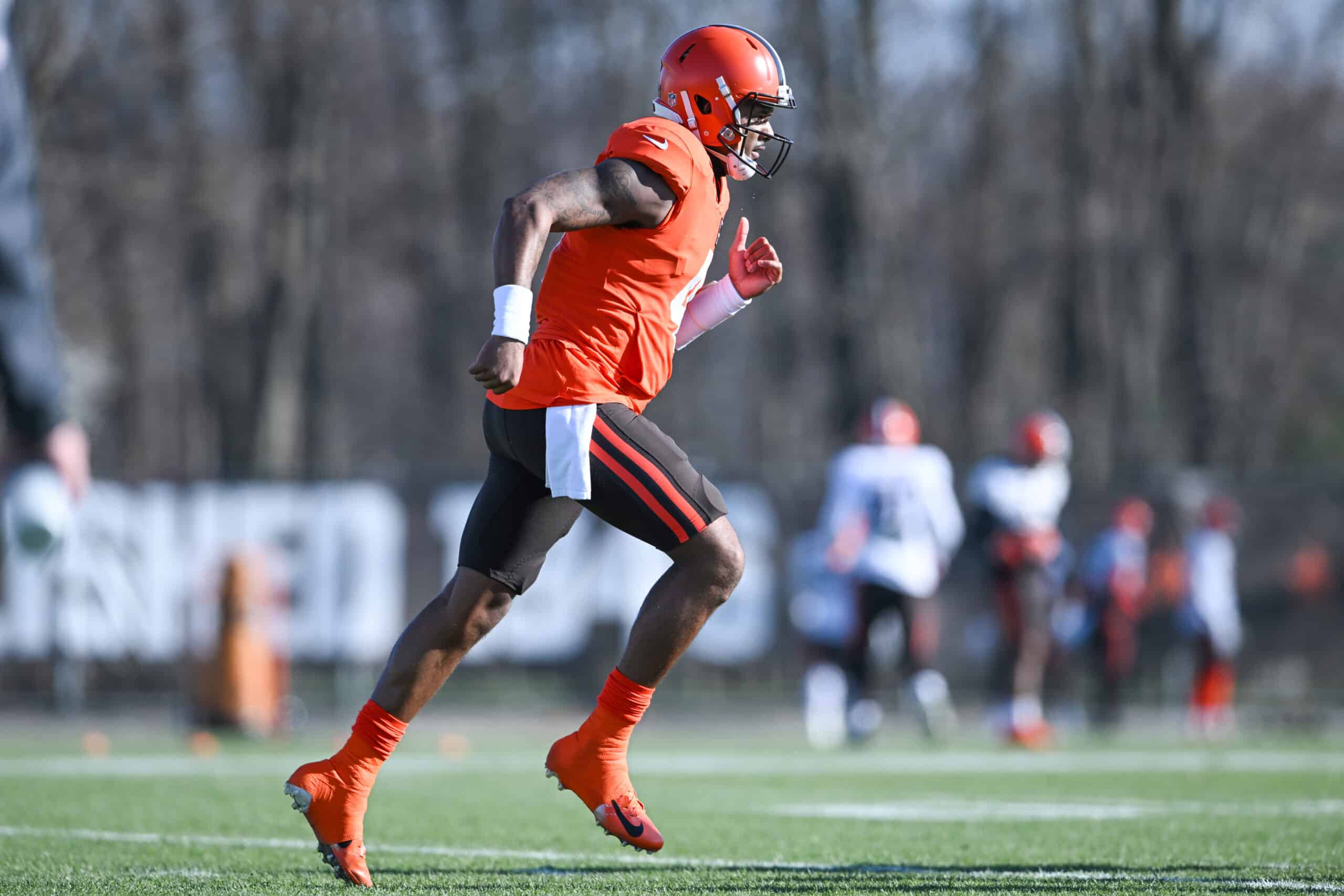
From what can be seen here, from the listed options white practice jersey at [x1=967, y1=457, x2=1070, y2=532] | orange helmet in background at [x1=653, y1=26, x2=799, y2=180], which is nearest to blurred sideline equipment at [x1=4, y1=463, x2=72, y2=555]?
orange helmet in background at [x1=653, y1=26, x2=799, y2=180]

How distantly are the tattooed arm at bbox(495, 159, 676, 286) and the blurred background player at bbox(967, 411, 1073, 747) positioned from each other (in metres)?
8.44

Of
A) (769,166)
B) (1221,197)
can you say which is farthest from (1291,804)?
(1221,197)

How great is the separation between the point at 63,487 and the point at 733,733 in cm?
1310

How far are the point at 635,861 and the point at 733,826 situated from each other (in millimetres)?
1179

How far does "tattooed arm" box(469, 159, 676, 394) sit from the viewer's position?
4.26 metres

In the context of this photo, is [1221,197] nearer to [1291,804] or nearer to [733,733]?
[733,733]

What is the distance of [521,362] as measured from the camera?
4262 millimetres

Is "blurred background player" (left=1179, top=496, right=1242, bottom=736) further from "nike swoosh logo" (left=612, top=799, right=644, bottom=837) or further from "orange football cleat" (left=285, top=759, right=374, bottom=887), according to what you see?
"orange football cleat" (left=285, top=759, right=374, bottom=887)

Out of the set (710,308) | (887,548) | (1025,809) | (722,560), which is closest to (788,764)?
(887,548)

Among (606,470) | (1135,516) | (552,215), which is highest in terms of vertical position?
(552,215)

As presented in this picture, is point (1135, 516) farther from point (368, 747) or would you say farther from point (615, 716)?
point (368, 747)

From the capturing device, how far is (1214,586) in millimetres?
15469

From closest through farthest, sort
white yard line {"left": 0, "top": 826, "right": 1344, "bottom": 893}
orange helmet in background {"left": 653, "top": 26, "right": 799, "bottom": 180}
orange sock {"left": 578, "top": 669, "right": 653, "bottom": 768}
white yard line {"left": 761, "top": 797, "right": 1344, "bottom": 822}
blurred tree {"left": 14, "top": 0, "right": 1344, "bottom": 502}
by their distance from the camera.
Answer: white yard line {"left": 0, "top": 826, "right": 1344, "bottom": 893}
orange sock {"left": 578, "top": 669, "right": 653, "bottom": 768}
orange helmet in background {"left": 653, "top": 26, "right": 799, "bottom": 180}
white yard line {"left": 761, "top": 797, "right": 1344, "bottom": 822}
blurred tree {"left": 14, "top": 0, "right": 1344, "bottom": 502}

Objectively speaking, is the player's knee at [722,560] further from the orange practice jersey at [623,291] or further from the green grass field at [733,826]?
the green grass field at [733,826]
